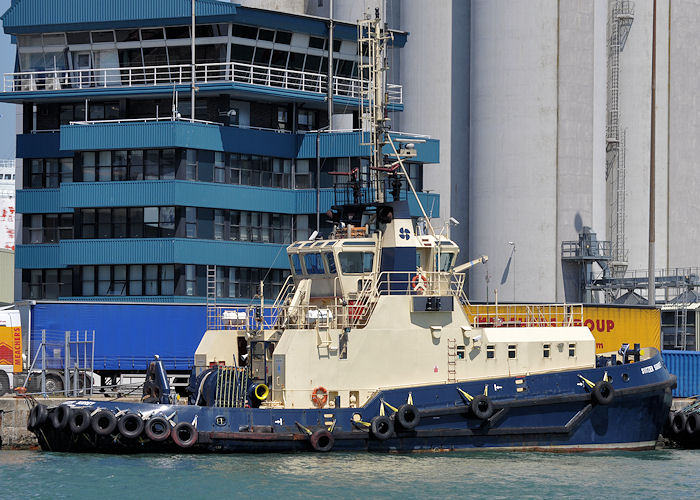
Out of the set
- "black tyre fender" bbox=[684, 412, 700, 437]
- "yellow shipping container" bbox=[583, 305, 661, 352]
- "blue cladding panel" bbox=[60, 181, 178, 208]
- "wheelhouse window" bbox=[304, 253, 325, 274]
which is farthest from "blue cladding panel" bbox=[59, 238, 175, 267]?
"black tyre fender" bbox=[684, 412, 700, 437]

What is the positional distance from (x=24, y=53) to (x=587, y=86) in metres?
23.6

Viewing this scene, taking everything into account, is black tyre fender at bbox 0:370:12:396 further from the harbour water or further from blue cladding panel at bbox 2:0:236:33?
blue cladding panel at bbox 2:0:236:33

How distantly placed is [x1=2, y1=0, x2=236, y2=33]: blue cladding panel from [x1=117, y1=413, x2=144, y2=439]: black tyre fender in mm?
23999

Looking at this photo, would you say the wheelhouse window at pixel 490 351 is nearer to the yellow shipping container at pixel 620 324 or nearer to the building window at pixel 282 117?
the yellow shipping container at pixel 620 324

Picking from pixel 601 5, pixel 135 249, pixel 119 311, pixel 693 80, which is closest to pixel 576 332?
pixel 119 311

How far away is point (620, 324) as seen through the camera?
43031mm

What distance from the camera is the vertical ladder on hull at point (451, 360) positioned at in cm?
2839

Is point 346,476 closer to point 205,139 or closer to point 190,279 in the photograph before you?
point 190,279

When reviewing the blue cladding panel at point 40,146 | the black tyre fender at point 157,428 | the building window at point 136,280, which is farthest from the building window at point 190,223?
the black tyre fender at point 157,428

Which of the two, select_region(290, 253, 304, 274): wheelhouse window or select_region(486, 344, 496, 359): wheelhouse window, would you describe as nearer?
select_region(486, 344, 496, 359): wheelhouse window

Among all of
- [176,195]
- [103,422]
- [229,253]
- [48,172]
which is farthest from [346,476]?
[48,172]

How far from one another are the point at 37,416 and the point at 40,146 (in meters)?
24.7

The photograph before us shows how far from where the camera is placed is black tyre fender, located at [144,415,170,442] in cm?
2677

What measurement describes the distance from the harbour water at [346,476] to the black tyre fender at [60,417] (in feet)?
2.24
